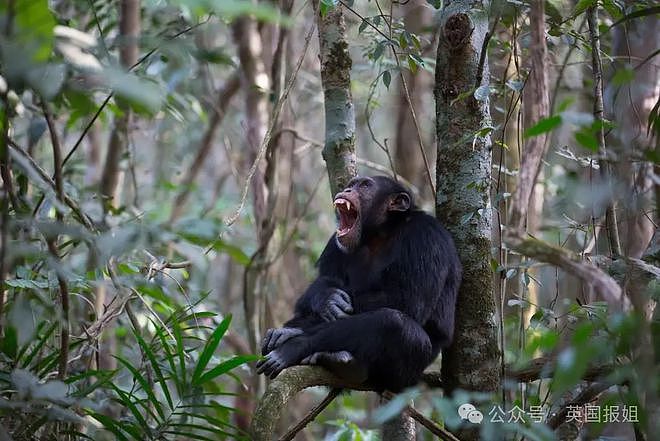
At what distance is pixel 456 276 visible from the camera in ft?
14.0

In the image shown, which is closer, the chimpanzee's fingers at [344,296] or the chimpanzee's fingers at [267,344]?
the chimpanzee's fingers at [267,344]

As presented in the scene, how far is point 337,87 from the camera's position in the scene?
4.78 metres

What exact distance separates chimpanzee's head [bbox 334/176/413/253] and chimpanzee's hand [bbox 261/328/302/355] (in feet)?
2.91

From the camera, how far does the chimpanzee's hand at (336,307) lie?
4504 millimetres

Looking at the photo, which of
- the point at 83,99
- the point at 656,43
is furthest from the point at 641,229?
the point at 83,99

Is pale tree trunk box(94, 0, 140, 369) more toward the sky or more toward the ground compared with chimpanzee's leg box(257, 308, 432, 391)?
more toward the sky

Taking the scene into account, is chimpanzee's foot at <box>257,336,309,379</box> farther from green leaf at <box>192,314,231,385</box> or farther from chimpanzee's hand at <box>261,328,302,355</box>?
green leaf at <box>192,314,231,385</box>

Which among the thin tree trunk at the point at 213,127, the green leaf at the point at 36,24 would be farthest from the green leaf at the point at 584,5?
the thin tree trunk at the point at 213,127

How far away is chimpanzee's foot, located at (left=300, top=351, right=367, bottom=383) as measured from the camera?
402 centimetres

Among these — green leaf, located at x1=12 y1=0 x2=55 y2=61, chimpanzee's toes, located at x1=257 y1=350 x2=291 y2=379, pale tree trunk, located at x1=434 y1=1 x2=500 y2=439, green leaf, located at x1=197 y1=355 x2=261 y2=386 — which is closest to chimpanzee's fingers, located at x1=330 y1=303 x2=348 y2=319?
chimpanzee's toes, located at x1=257 y1=350 x2=291 y2=379

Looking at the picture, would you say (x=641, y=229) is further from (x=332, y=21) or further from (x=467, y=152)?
(x=332, y=21)

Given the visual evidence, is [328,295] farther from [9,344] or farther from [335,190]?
[9,344]

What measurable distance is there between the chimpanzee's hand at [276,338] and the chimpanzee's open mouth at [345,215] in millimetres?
904

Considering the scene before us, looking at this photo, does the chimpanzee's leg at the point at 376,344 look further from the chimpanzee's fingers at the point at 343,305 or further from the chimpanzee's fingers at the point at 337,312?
the chimpanzee's fingers at the point at 343,305
